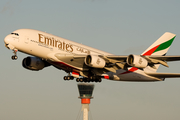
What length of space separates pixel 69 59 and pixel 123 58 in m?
7.04

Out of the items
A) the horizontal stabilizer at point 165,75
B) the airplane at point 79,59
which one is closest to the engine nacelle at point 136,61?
the airplane at point 79,59

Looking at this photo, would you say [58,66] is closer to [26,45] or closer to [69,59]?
[69,59]

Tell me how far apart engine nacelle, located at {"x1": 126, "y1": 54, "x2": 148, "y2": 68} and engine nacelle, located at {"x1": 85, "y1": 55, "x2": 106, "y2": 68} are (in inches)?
140

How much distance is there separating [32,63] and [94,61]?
1136 cm

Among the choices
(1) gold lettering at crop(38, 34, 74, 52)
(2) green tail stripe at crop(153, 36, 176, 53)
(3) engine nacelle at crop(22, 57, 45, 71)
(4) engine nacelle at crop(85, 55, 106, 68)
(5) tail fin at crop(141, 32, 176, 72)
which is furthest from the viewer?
(2) green tail stripe at crop(153, 36, 176, 53)

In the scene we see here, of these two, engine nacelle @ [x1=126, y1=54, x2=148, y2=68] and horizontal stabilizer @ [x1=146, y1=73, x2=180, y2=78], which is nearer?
engine nacelle @ [x1=126, y1=54, x2=148, y2=68]

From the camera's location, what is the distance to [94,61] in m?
41.5

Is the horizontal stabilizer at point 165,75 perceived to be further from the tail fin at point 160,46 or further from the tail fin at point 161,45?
the tail fin at point 161,45

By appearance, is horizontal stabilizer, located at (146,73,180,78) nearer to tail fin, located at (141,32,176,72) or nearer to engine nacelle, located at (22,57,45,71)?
tail fin, located at (141,32,176,72)

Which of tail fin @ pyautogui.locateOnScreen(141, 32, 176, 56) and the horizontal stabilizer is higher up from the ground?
tail fin @ pyautogui.locateOnScreen(141, 32, 176, 56)

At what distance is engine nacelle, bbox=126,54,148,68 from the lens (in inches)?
1588

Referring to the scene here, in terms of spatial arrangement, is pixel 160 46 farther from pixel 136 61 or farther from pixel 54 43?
pixel 54 43

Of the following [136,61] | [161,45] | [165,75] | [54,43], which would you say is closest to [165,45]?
[161,45]

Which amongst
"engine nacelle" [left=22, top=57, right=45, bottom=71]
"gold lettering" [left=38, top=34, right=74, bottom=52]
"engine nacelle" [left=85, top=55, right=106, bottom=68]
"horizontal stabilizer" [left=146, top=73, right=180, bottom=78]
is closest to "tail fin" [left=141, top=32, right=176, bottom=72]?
"horizontal stabilizer" [left=146, top=73, right=180, bottom=78]
